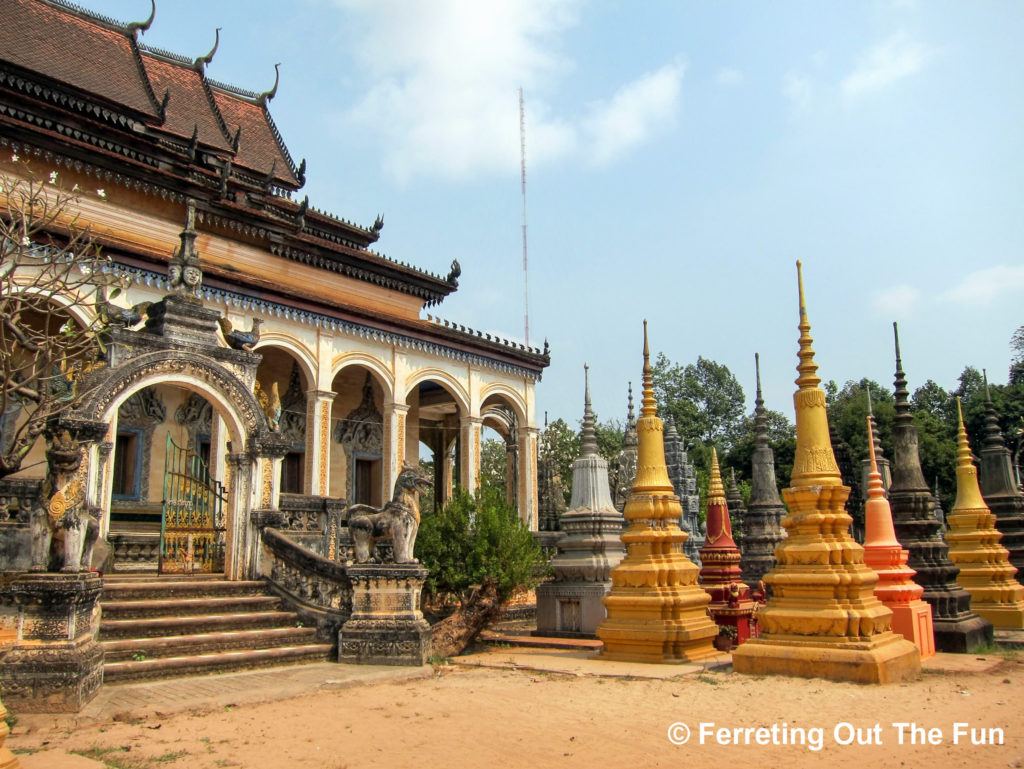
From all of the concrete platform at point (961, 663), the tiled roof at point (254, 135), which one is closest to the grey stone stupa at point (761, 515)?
the concrete platform at point (961, 663)

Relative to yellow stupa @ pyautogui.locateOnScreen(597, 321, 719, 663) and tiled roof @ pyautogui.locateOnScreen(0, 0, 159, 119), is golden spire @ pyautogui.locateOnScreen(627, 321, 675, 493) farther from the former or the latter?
tiled roof @ pyautogui.locateOnScreen(0, 0, 159, 119)

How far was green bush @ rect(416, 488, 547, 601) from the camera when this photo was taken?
11000 millimetres

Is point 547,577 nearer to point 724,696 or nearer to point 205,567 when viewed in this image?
point 205,567

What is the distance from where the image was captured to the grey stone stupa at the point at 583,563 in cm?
1118

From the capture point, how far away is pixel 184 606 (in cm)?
867

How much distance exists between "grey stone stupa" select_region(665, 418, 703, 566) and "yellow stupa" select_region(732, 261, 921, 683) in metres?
10.9

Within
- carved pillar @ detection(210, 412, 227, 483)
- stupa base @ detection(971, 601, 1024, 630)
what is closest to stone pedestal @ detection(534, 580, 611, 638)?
stupa base @ detection(971, 601, 1024, 630)

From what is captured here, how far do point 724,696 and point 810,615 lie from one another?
1.21m

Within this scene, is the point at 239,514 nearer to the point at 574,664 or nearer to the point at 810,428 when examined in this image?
the point at 574,664

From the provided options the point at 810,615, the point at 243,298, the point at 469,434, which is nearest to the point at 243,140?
the point at 243,298

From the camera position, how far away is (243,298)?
1595 centimetres

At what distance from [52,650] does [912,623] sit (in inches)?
313

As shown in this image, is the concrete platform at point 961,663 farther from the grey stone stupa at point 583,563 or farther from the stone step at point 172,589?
the stone step at point 172,589

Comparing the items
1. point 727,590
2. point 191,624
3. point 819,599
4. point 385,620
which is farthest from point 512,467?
point 819,599
